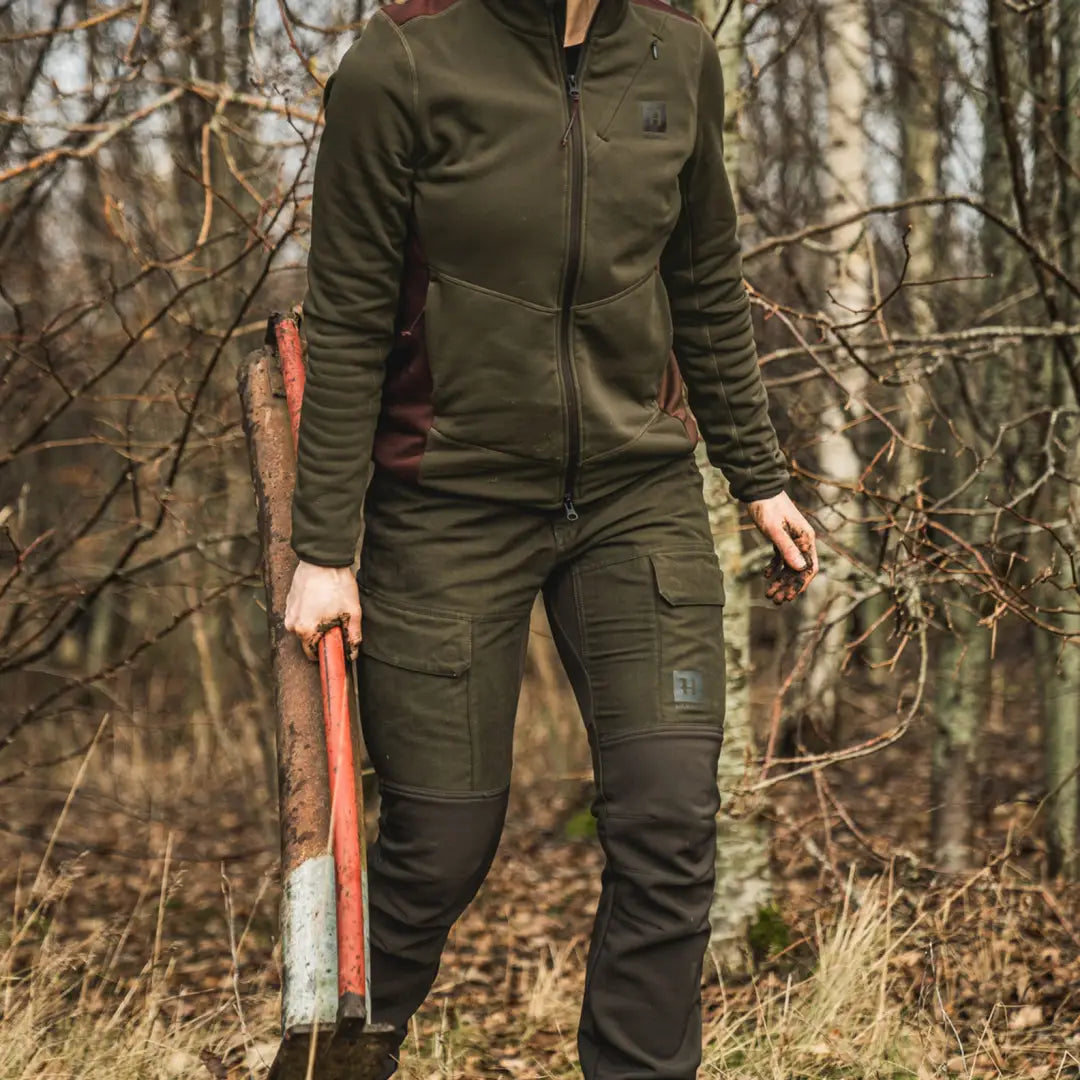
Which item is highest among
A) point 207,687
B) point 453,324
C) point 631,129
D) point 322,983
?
point 631,129

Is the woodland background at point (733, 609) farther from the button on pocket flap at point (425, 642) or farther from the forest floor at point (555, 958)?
the button on pocket flap at point (425, 642)

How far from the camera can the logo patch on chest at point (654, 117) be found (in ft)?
7.97

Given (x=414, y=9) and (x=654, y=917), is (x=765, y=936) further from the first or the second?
(x=414, y=9)

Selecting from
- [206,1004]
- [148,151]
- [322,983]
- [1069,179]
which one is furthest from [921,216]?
[322,983]

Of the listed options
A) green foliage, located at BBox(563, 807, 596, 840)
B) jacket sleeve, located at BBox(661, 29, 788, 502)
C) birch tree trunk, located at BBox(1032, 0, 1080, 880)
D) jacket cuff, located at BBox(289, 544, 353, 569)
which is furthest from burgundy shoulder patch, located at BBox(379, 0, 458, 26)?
green foliage, located at BBox(563, 807, 596, 840)

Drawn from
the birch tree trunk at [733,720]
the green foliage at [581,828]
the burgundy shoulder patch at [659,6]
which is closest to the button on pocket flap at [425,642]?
the burgundy shoulder patch at [659,6]

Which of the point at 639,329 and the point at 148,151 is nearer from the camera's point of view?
the point at 639,329

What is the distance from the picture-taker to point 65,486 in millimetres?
10547

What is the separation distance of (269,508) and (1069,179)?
3509 mm

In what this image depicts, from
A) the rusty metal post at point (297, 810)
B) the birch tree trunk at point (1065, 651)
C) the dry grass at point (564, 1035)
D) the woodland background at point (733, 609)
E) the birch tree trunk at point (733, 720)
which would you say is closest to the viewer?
the rusty metal post at point (297, 810)

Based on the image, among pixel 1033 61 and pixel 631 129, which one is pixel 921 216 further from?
pixel 631 129

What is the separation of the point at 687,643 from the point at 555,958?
2.13 metres

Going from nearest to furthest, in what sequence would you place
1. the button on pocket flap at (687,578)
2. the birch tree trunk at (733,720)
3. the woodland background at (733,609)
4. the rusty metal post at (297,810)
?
the rusty metal post at (297,810) → the button on pocket flap at (687,578) → the woodland background at (733,609) → the birch tree trunk at (733,720)

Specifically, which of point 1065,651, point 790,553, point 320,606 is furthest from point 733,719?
point 320,606
